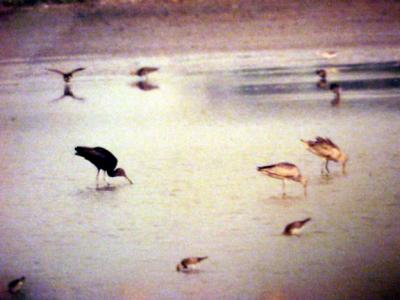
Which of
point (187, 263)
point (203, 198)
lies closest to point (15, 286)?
point (187, 263)

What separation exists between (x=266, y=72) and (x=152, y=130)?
23.5 ft

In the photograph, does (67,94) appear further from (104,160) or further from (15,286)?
(15,286)

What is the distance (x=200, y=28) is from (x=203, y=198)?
17.9 m

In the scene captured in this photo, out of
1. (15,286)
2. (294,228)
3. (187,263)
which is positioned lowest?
(15,286)

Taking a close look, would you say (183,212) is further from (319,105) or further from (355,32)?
(355,32)

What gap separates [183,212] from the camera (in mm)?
9461

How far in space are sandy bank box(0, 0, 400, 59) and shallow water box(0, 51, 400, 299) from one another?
756 centimetres

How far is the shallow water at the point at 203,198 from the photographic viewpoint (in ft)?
25.0

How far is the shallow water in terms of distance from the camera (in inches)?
300

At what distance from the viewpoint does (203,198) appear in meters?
9.94

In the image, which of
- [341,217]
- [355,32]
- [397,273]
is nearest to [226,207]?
[341,217]

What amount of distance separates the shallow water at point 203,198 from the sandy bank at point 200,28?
7562mm

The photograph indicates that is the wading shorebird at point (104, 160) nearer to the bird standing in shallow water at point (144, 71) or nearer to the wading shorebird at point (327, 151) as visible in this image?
the wading shorebird at point (327, 151)

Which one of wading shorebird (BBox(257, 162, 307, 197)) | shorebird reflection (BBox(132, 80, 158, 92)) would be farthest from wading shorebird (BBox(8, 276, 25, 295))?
shorebird reflection (BBox(132, 80, 158, 92))
